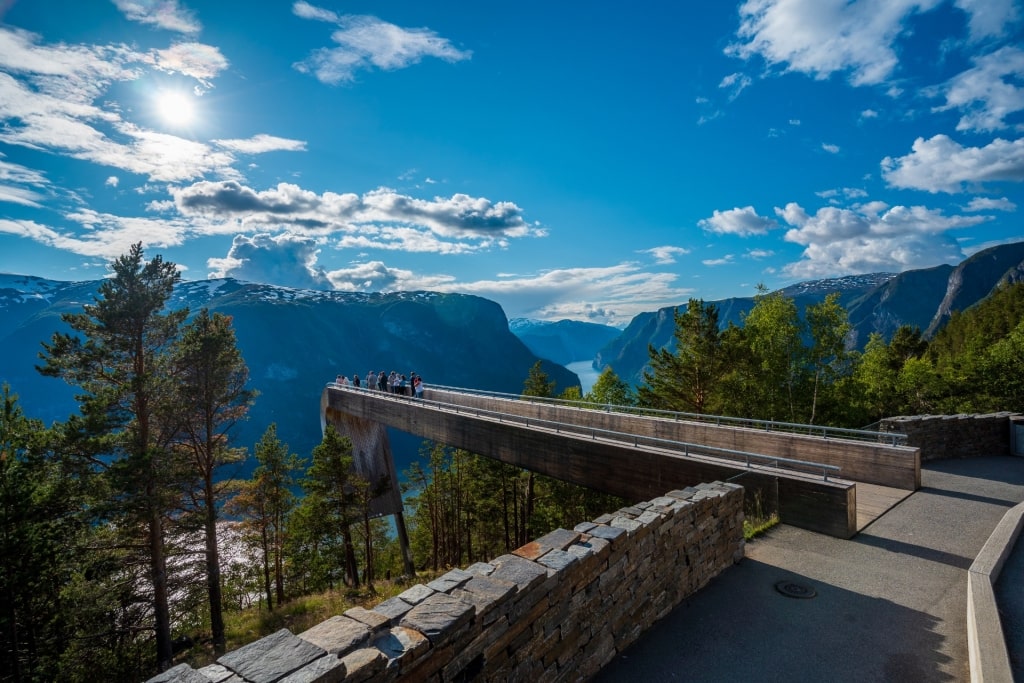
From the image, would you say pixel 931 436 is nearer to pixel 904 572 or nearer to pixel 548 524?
pixel 904 572

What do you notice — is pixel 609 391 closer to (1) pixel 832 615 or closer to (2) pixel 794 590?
(2) pixel 794 590

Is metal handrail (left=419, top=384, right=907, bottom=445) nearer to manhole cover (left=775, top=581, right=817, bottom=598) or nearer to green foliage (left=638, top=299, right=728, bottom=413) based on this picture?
green foliage (left=638, top=299, right=728, bottom=413)

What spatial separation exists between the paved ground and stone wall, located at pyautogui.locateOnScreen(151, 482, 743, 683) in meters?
0.40

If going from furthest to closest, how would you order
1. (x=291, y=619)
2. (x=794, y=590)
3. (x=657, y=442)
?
(x=291, y=619), (x=657, y=442), (x=794, y=590)

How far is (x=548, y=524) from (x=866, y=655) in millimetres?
28593

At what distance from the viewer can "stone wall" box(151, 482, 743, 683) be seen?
305 cm

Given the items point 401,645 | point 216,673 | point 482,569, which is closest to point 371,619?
point 401,645

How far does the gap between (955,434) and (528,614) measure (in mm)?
17146

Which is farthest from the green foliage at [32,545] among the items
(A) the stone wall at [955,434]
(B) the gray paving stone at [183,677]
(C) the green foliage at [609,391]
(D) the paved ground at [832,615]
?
(C) the green foliage at [609,391]

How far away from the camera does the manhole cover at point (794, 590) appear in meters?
6.53

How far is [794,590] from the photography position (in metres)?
6.66

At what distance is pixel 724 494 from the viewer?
727 centimetres

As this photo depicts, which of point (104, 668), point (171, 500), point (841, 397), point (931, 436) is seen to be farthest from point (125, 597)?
point (841, 397)

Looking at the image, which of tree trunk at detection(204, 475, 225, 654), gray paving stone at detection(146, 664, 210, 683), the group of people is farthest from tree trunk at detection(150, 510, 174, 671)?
gray paving stone at detection(146, 664, 210, 683)
